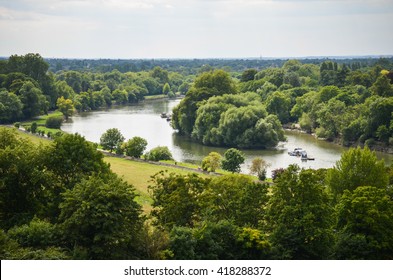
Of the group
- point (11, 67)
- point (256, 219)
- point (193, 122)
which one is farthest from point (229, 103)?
point (256, 219)

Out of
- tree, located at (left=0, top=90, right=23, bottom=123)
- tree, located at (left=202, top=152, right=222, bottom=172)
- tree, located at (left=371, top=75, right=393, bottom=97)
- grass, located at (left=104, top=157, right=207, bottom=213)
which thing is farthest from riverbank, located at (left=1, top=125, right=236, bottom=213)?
tree, located at (left=371, top=75, right=393, bottom=97)

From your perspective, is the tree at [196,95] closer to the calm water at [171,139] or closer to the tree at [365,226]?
the calm water at [171,139]

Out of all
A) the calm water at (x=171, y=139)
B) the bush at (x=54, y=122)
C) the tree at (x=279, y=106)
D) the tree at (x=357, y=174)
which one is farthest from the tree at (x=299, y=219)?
the tree at (x=279, y=106)

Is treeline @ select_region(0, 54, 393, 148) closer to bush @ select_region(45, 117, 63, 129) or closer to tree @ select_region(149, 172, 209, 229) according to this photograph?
bush @ select_region(45, 117, 63, 129)

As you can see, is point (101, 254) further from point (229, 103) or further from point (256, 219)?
point (229, 103)

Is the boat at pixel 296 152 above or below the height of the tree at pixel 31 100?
below

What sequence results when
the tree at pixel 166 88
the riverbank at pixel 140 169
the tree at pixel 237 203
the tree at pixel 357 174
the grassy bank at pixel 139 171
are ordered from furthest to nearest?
the tree at pixel 166 88 → the riverbank at pixel 140 169 → the grassy bank at pixel 139 171 → the tree at pixel 357 174 → the tree at pixel 237 203

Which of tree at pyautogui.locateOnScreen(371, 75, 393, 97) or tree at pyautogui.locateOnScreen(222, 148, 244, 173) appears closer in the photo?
tree at pyautogui.locateOnScreen(222, 148, 244, 173)
